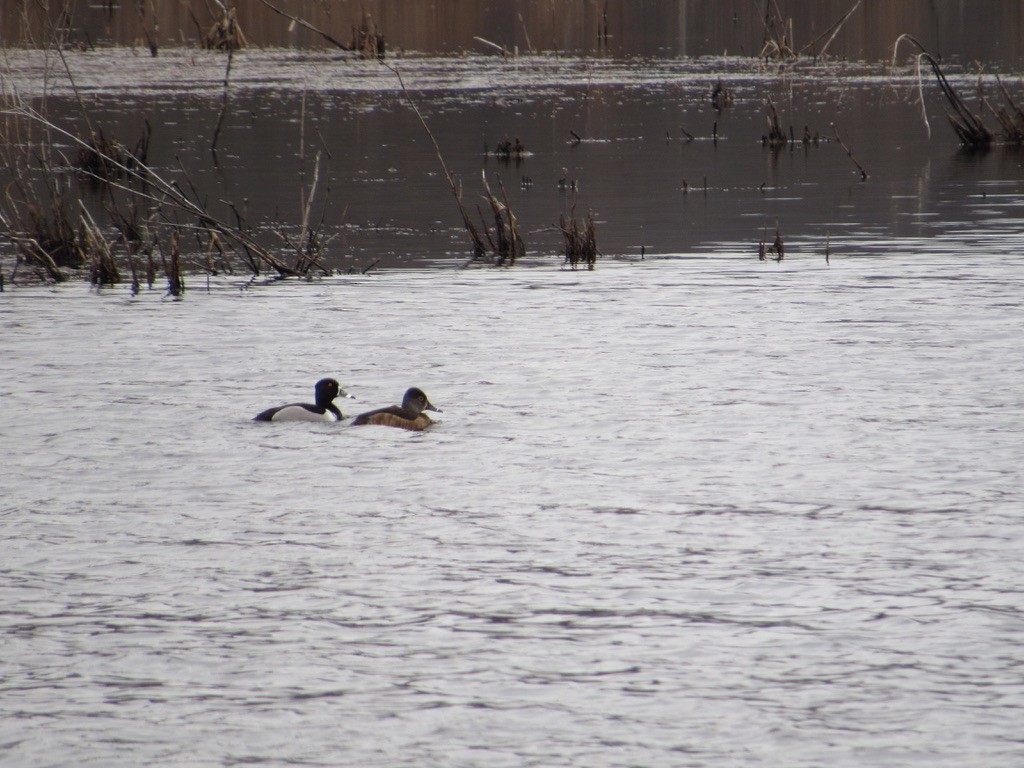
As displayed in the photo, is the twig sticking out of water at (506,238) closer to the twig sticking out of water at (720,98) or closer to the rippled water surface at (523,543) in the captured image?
the rippled water surface at (523,543)

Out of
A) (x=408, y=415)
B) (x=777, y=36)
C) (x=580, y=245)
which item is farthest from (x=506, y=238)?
(x=777, y=36)

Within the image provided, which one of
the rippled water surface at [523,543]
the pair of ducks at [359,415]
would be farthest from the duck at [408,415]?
the rippled water surface at [523,543]

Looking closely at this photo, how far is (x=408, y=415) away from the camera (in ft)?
30.2

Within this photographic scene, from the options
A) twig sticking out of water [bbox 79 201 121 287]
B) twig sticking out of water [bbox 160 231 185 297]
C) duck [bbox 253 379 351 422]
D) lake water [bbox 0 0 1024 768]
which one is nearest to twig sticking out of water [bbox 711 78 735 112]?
lake water [bbox 0 0 1024 768]

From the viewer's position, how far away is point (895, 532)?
23.8 feet

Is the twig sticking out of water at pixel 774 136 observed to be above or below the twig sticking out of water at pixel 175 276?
above

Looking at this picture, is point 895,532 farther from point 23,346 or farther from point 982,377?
point 23,346

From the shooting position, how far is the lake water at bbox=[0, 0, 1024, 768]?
17.4ft

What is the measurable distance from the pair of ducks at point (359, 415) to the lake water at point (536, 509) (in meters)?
0.12

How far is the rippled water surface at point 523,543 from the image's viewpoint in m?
5.26

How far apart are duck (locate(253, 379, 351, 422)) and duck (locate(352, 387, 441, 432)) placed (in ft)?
0.82

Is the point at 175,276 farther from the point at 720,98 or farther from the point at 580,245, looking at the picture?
the point at 720,98

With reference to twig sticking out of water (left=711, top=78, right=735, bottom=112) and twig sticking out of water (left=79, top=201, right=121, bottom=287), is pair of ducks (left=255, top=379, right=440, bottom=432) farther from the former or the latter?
twig sticking out of water (left=711, top=78, right=735, bottom=112)

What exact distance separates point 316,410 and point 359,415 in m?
0.30
